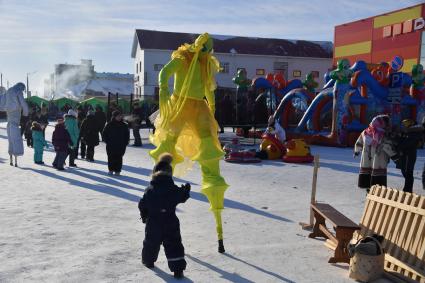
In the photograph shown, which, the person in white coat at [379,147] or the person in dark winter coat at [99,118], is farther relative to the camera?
the person in dark winter coat at [99,118]

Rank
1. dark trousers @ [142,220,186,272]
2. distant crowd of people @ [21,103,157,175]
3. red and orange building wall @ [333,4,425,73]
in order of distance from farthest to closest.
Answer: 1. red and orange building wall @ [333,4,425,73]
2. distant crowd of people @ [21,103,157,175]
3. dark trousers @ [142,220,186,272]

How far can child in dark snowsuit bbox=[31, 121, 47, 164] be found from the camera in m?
11.9

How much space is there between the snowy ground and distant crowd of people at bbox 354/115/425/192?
0.50 m

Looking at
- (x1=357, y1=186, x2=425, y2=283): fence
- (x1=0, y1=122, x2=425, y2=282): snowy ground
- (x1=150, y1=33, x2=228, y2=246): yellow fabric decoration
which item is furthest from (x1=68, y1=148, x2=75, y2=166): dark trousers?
(x1=357, y1=186, x2=425, y2=283): fence

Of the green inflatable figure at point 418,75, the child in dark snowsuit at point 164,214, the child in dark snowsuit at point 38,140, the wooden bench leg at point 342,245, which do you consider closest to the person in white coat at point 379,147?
the wooden bench leg at point 342,245

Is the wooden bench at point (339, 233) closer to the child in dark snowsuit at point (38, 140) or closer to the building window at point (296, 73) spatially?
the child in dark snowsuit at point (38, 140)

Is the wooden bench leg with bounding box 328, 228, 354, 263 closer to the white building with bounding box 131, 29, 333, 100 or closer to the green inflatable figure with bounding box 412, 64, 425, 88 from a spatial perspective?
the green inflatable figure with bounding box 412, 64, 425, 88

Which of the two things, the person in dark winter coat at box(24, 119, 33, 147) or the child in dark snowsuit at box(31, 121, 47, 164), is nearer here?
the child in dark snowsuit at box(31, 121, 47, 164)

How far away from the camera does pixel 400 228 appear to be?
4523 mm

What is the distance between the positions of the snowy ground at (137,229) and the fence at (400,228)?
0.53 m

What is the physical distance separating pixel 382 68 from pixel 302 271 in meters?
16.4

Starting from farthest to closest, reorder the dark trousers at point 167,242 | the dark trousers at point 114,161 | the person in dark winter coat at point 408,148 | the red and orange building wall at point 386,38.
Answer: the red and orange building wall at point 386,38, the dark trousers at point 114,161, the person in dark winter coat at point 408,148, the dark trousers at point 167,242

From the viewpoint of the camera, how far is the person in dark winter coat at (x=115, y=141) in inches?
406

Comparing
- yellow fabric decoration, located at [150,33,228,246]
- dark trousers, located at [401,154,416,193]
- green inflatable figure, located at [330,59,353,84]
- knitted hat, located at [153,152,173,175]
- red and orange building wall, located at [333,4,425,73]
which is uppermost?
red and orange building wall, located at [333,4,425,73]
